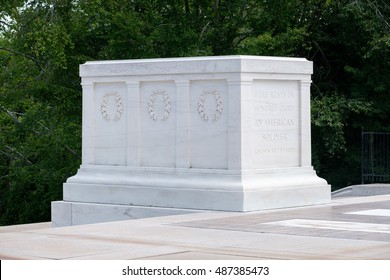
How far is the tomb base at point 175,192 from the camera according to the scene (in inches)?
609

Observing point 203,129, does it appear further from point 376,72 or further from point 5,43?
point 5,43

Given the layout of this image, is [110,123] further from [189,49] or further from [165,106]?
[189,49]

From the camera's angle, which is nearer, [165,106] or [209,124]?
[209,124]

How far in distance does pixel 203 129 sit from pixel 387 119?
16600mm

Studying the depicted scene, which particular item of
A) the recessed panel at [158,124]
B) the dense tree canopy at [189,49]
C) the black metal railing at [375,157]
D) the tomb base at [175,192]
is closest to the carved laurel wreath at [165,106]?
the recessed panel at [158,124]

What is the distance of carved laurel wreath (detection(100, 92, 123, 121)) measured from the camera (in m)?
17.2

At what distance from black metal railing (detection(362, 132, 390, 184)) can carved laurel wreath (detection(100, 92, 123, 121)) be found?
13.2 meters

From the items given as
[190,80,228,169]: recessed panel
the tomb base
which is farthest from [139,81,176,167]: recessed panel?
[190,80,228,169]: recessed panel

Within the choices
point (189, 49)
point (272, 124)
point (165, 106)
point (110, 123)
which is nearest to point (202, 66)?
point (165, 106)

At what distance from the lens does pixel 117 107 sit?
1722cm

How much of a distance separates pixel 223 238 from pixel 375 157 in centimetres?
1867

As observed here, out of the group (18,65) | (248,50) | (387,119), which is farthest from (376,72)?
(18,65)

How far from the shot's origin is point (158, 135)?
54.7 ft

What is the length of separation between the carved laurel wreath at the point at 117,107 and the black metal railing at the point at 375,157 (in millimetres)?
13214
